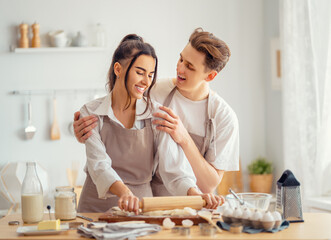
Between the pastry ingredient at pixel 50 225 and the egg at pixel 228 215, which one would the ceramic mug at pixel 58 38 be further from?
the egg at pixel 228 215

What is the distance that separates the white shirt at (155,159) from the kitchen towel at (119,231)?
328mm

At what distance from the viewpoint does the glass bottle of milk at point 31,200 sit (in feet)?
6.01

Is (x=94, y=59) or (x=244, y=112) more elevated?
(x=94, y=59)

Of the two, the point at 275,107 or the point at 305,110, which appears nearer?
the point at 305,110

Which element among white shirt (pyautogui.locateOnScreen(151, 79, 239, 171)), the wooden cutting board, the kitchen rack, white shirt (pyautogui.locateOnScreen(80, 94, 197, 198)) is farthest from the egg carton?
the kitchen rack

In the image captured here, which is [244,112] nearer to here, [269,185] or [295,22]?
[269,185]

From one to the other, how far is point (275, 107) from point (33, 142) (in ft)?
6.74

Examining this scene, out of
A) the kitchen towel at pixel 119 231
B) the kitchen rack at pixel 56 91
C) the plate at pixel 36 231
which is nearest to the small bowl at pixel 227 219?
the kitchen towel at pixel 119 231

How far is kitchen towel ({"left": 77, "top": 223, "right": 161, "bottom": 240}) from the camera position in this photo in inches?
60.2

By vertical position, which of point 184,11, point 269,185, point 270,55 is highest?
point 184,11

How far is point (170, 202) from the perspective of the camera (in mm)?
1766

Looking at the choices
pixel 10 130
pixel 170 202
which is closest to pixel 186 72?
pixel 170 202

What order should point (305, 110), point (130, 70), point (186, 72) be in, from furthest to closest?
point (305, 110) < point (186, 72) < point (130, 70)

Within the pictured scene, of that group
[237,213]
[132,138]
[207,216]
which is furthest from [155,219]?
[132,138]
